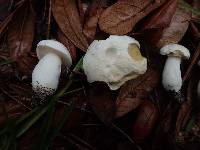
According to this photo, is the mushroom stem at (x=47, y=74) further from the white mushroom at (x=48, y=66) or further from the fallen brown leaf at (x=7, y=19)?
the fallen brown leaf at (x=7, y=19)

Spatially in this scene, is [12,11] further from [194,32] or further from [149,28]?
[194,32]

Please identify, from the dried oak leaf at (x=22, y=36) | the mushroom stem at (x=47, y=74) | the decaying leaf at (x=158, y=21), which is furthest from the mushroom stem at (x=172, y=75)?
the dried oak leaf at (x=22, y=36)

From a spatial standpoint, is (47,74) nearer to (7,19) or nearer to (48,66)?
(48,66)

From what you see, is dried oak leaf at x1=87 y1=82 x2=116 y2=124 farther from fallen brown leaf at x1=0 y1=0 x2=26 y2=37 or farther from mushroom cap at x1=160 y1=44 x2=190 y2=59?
fallen brown leaf at x1=0 y1=0 x2=26 y2=37

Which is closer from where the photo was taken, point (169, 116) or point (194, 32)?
point (169, 116)

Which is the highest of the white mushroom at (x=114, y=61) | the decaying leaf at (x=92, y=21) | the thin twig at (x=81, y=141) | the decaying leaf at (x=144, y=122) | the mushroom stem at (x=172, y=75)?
the decaying leaf at (x=92, y=21)

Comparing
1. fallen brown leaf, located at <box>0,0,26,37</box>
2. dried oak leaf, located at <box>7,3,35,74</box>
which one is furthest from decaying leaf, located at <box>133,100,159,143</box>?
fallen brown leaf, located at <box>0,0,26,37</box>

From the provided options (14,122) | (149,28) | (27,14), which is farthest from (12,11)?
(149,28)

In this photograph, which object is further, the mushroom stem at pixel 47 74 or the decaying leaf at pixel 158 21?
the decaying leaf at pixel 158 21
